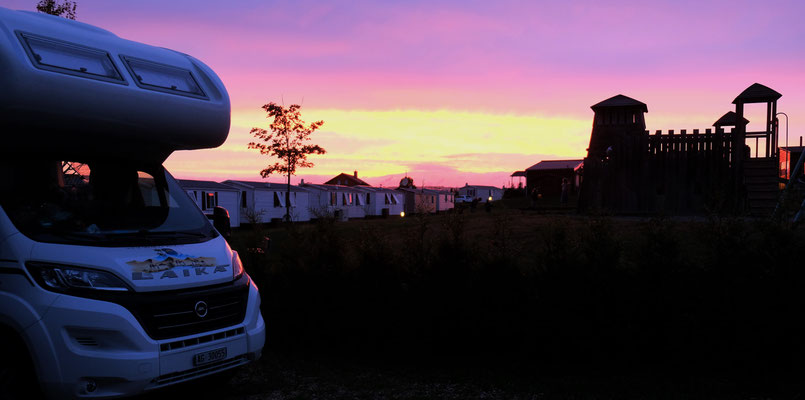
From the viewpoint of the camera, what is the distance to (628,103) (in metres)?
34.9

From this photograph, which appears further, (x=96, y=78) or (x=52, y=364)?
(x=96, y=78)

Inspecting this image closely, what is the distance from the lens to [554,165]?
180ft

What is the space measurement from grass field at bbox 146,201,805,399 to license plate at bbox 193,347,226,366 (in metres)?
1.13

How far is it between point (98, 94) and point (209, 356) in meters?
2.32

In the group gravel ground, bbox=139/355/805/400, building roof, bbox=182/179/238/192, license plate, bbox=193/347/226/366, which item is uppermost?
building roof, bbox=182/179/238/192

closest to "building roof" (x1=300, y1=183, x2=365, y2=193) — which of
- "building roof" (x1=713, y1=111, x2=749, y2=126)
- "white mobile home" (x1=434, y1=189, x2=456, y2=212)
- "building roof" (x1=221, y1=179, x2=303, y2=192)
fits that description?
"building roof" (x1=221, y1=179, x2=303, y2=192)

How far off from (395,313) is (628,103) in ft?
103

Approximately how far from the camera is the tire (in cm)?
443

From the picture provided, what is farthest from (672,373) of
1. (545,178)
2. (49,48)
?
(545,178)

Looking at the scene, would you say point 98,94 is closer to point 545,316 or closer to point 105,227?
point 105,227

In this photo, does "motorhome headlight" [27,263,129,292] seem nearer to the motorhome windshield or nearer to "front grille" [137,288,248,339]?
the motorhome windshield

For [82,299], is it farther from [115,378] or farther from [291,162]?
[291,162]

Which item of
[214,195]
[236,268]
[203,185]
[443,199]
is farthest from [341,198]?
[236,268]

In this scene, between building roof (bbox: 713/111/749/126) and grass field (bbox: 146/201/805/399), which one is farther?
building roof (bbox: 713/111/749/126)
